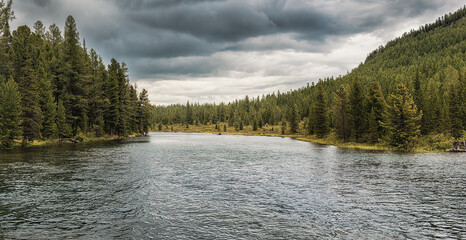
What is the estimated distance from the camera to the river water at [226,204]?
14570 mm

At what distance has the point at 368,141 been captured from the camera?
251 ft

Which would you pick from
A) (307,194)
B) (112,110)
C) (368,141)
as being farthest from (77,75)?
(368,141)

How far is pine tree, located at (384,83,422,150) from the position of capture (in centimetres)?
6359

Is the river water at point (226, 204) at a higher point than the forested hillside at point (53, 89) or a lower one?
lower

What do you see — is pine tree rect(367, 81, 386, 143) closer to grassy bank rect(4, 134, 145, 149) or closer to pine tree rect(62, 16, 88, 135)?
grassy bank rect(4, 134, 145, 149)

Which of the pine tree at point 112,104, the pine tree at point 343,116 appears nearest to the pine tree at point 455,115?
the pine tree at point 343,116


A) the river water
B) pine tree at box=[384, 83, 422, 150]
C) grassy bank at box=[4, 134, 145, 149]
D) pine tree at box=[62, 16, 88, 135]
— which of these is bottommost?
the river water

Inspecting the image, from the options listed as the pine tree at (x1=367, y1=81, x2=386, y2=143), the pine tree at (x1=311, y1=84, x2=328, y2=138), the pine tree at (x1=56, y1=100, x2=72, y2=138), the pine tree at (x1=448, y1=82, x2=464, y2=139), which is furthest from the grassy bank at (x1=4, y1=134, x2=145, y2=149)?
the pine tree at (x1=448, y1=82, x2=464, y2=139)

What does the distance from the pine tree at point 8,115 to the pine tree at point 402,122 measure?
8105 cm

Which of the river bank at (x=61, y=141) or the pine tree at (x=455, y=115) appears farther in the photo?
the pine tree at (x=455, y=115)

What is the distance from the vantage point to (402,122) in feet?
212

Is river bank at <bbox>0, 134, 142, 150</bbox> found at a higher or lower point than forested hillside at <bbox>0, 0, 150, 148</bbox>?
lower

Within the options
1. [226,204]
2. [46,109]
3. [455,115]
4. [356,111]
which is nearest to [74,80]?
[46,109]

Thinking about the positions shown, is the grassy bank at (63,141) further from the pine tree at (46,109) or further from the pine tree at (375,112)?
the pine tree at (375,112)
